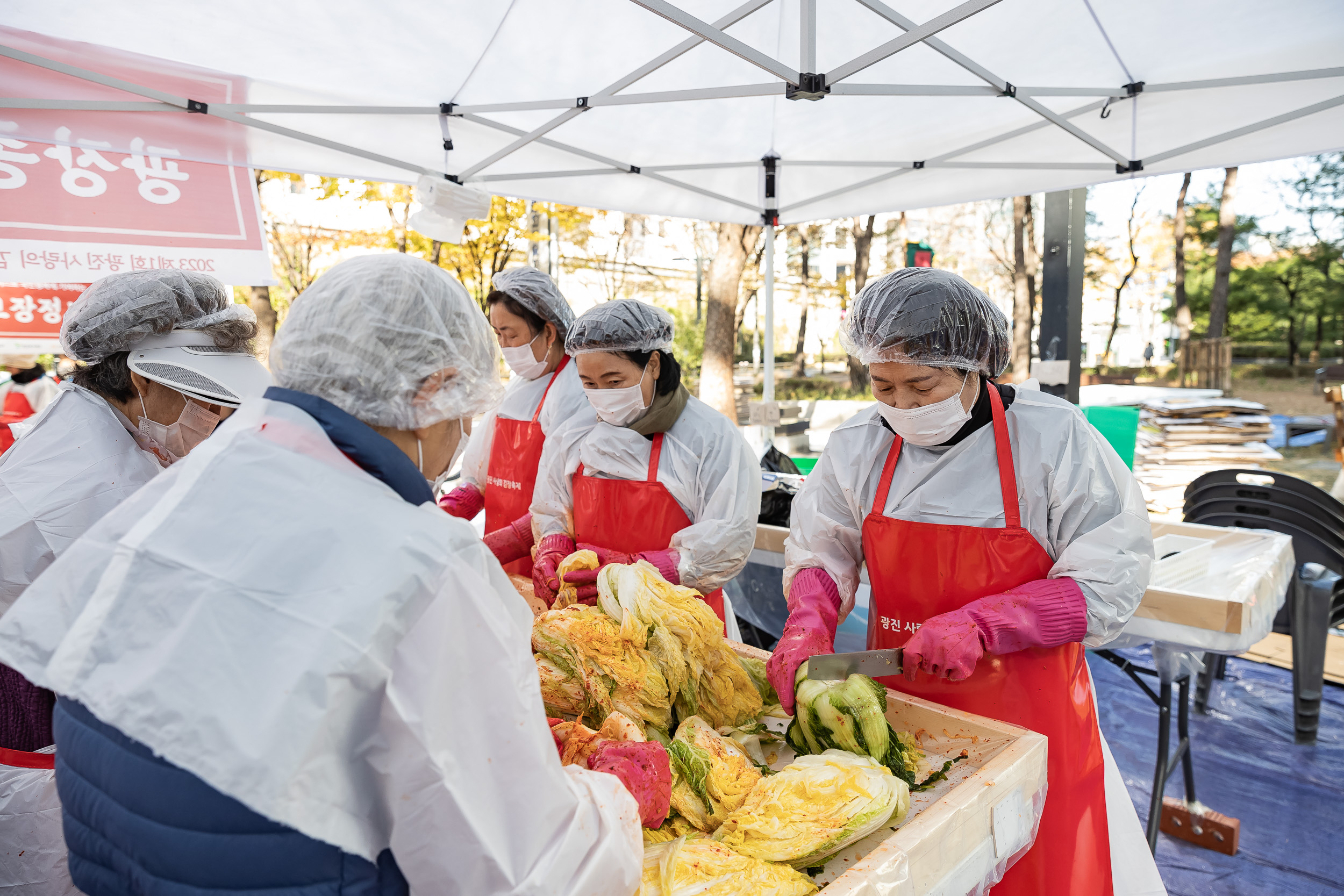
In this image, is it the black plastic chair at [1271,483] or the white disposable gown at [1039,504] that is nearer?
the white disposable gown at [1039,504]

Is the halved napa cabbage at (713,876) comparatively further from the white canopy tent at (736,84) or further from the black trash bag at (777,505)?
the black trash bag at (777,505)

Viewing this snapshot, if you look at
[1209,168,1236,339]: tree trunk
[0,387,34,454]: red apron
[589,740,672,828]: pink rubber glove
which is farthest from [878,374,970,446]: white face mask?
[1209,168,1236,339]: tree trunk

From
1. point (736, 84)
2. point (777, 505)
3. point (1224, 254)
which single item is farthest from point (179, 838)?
point (1224, 254)

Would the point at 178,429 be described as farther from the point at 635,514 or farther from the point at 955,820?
the point at 955,820

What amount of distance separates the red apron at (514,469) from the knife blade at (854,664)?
2189mm

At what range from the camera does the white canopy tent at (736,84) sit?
3.39 meters

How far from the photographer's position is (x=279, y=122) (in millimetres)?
4383

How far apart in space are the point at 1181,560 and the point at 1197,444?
19.1ft

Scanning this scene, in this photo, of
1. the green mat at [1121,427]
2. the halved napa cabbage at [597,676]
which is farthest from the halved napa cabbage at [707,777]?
the green mat at [1121,427]

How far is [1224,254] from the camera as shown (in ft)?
53.8

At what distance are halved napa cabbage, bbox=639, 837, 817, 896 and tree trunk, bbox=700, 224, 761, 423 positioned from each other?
33.5ft

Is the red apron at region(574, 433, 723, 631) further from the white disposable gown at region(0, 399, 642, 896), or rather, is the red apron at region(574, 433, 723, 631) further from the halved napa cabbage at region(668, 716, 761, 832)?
the white disposable gown at region(0, 399, 642, 896)

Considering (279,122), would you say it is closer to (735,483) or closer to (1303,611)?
(735,483)

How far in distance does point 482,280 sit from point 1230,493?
944 centimetres
